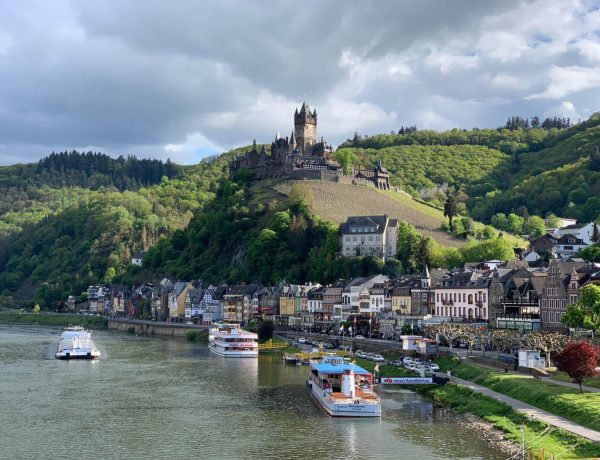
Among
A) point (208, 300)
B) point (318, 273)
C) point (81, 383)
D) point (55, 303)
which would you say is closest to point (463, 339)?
point (81, 383)

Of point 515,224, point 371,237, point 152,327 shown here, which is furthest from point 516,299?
point 515,224

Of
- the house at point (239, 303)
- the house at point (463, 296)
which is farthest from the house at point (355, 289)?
the house at point (239, 303)

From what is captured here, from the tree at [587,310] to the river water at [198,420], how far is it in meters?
14.3

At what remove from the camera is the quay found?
126 m

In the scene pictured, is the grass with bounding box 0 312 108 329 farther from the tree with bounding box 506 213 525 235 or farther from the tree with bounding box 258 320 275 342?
the tree with bounding box 506 213 525 235

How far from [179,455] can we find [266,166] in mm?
133251

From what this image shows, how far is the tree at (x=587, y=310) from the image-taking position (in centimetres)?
6103

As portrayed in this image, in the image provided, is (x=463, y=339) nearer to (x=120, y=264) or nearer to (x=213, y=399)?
(x=213, y=399)

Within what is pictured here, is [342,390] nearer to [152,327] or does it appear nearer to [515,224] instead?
[152,327]

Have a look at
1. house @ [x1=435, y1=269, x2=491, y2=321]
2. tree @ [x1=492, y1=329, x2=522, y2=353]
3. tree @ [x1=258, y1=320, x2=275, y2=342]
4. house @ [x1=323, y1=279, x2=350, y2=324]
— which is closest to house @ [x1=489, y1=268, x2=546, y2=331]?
house @ [x1=435, y1=269, x2=491, y2=321]

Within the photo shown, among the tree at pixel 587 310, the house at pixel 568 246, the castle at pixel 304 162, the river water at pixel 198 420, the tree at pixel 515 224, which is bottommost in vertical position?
the river water at pixel 198 420

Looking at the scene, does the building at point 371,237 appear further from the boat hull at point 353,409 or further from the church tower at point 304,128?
the boat hull at point 353,409

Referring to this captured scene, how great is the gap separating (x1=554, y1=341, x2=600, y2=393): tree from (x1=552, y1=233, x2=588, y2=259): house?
2597 inches

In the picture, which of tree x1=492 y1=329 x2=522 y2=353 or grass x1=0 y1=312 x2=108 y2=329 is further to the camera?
grass x1=0 y1=312 x2=108 y2=329
